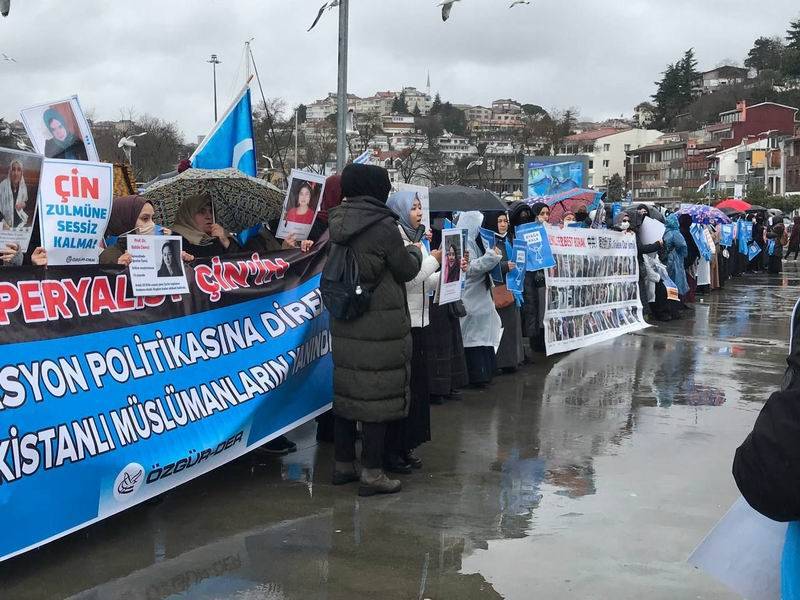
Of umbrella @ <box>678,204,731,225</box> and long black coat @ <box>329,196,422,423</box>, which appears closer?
long black coat @ <box>329,196,422,423</box>

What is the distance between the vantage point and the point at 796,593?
2393 mm

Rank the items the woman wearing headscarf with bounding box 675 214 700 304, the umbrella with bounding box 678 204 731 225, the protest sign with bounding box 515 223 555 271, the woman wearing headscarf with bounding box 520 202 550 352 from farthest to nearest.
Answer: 1. the umbrella with bounding box 678 204 731 225
2. the woman wearing headscarf with bounding box 675 214 700 304
3. the woman wearing headscarf with bounding box 520 202 550 352
4. the protest sign with bounding box 515 223 555 271

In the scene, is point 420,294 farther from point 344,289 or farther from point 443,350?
point 443,350

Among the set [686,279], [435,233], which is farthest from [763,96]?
[435,233]

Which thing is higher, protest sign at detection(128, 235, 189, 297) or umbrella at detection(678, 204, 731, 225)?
umbrella at detection(678, 204, 731, 225)

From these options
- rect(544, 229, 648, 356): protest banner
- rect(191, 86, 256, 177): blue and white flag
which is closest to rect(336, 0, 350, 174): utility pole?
rect(191, 86, 256, 177): blue and white flag

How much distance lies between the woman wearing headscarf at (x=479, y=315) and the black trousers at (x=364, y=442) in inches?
125

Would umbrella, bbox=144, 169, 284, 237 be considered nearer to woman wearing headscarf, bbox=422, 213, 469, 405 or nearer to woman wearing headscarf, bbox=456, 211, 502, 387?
woman wearing headscarf, bbox=422, 213, 469, 405

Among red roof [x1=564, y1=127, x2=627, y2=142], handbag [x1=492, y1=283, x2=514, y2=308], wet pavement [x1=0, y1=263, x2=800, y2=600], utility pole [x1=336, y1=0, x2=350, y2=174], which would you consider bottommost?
wet pavement [x1=0, y1=263, x2=800, y2=600]

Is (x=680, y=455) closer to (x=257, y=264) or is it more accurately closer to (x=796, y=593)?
(x=257, y=264)

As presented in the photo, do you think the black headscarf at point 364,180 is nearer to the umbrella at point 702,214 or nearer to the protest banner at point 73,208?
the protest banner at point 73,208

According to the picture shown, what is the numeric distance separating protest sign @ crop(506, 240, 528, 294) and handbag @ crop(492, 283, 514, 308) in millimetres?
333

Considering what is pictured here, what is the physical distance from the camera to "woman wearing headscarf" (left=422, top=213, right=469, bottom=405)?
7609 mm

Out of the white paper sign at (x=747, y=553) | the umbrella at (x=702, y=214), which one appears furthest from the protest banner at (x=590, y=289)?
the white paper sign at (x=747, y=553)
